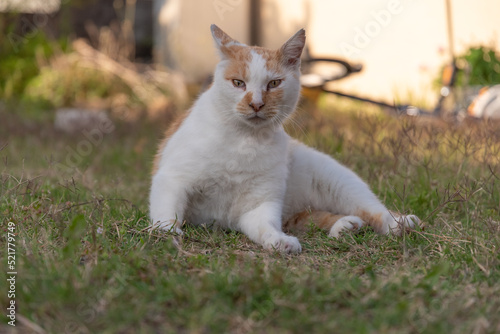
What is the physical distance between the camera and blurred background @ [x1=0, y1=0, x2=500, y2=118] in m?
6.64

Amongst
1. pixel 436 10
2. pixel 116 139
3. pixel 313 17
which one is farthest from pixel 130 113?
pixel 436 10

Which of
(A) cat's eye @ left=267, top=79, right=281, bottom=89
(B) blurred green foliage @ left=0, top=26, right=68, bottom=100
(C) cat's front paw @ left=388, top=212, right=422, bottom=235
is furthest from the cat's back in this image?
(B) blurred green foliage @ left=0, top=26, right=68, bottom=100

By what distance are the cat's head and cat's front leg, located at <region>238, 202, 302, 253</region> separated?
16.3 inches

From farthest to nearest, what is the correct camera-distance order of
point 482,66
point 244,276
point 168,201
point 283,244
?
point 482,66, point 168,201, point 283,244, point 244,276

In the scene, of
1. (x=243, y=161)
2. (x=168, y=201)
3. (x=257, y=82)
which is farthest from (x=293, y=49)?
(x=168, y=201)

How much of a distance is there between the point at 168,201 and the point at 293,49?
38.5 inches

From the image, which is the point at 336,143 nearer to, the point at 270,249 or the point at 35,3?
the point at 270,249

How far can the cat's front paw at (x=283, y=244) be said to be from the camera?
2297 millimetres

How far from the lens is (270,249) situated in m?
2.34

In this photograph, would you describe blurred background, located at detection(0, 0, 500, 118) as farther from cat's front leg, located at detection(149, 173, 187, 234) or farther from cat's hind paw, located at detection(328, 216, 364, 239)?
cat's front leg, located at detection(149, 173, 187, 234)

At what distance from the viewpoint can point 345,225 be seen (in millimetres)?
2523

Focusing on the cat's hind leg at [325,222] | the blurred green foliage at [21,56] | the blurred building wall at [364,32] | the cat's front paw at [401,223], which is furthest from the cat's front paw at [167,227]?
the blurred green foliage at [21,56]

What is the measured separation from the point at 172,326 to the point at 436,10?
624 centimetres

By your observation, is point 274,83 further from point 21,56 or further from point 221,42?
point 21,56
